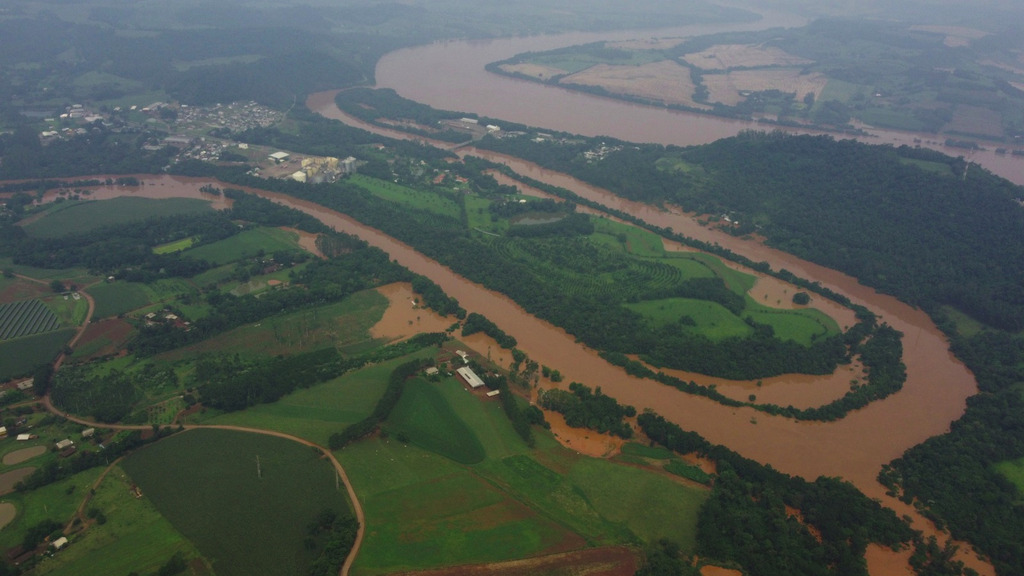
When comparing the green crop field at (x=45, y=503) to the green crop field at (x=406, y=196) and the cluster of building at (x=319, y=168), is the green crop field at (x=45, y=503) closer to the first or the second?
the green crop field at (x=406, y=196)

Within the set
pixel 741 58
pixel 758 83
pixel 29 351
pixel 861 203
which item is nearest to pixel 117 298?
pixel 29 351

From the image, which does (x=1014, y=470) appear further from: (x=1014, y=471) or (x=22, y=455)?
(x=22, y=455)

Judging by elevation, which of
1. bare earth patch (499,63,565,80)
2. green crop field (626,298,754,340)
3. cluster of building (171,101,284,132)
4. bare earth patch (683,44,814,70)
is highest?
bare earth patch (683,44,814,70)

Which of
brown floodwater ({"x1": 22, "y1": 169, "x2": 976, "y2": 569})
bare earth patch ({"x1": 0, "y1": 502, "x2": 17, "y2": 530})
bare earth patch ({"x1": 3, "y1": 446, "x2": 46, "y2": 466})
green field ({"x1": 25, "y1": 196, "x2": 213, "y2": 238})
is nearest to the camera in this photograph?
bare earth patch ({"x1": 0, "y1": 502, "x2": 17, "y2": 530})

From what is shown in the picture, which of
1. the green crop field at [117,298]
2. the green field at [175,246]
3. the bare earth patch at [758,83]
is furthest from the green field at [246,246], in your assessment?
the bare earth patch at [758,83]

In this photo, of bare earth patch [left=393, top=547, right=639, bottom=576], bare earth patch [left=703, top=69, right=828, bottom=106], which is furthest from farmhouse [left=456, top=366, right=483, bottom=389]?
bare earth patch [left=703, top=69, right=828, bottom=106]

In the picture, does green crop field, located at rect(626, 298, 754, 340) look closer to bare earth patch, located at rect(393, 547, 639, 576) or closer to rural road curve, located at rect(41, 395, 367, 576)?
bare earth patch, located at rect(393, 547, 639, 576)
